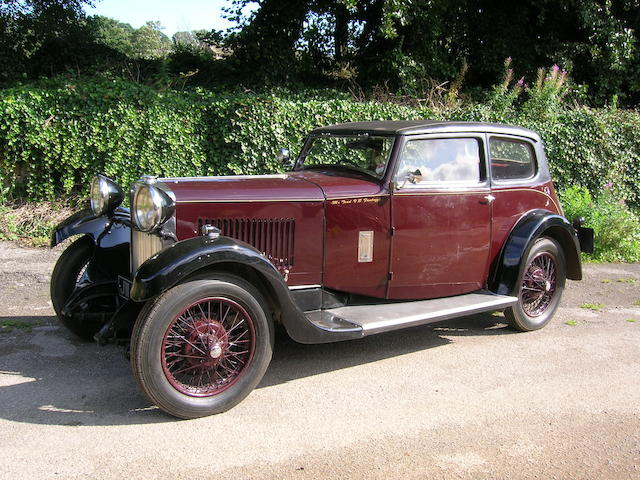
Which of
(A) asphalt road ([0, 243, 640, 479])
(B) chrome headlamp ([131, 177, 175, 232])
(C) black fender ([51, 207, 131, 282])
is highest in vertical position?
(B) chrome headlamp ([131, 177, 175, 232])

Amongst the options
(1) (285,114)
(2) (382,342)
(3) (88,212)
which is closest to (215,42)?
(1) (285,114)

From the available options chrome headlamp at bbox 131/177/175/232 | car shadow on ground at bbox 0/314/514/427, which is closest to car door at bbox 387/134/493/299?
car shadow on ground at bbox 0/314/514/427

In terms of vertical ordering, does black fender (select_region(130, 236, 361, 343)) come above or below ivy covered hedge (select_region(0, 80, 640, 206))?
below

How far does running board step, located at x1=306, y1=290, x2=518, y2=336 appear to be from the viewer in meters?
4.11

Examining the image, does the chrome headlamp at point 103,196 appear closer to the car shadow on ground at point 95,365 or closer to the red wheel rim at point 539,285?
the car shadow on ground at point 95,365

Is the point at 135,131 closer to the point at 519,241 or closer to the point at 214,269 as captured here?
the point at 214,269

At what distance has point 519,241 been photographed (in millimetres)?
5105

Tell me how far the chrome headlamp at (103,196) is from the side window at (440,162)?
2.15m

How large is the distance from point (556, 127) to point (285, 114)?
4446mm

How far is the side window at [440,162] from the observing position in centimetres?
465

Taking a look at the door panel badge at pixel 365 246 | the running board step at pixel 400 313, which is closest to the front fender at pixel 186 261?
the running board step at pixel 400 313

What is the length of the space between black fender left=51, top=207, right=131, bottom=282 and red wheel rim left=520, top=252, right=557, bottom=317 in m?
3.28

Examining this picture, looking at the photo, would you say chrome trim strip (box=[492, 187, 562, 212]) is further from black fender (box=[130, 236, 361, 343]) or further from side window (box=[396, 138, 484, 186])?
black fender (box=[130, 236, 361, 343])

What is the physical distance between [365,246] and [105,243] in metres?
2.01
